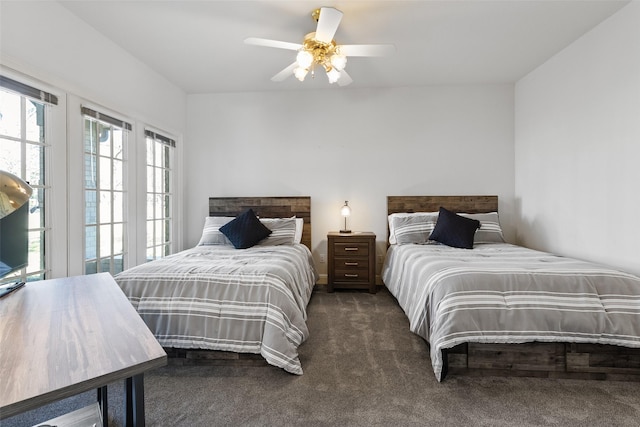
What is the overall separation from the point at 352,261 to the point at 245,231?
4.44 feet

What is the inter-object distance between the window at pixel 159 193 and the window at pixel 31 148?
48.2 inches

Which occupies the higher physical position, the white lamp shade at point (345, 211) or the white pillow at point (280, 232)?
the white lamp shade at point (345, 211)

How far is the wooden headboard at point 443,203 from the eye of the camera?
4.06m

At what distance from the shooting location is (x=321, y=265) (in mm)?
4219

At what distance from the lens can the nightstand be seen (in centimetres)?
375

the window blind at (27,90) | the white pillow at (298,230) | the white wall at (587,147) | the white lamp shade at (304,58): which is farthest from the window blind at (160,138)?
the white wall at (587,147)

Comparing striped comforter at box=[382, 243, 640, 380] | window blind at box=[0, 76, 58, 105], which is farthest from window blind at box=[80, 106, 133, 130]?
striped comforter at box=[382, 243, 640, 380]

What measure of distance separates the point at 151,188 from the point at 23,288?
2393 mm

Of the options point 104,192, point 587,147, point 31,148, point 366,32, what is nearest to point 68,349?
point 31,148

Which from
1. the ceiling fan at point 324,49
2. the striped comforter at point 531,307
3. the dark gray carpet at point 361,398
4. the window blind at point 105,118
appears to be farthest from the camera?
the window blind at point 105,118

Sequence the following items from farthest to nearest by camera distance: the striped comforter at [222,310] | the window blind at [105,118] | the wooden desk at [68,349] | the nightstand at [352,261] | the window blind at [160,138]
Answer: the nightstand at [352,261], the window blind at [160,138], the window blind at [105,118], the striped comforter at [222,310], the wooden desk at [68,349]

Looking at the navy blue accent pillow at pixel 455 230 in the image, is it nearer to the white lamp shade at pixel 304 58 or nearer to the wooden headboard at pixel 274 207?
the wooden headboard at pixel 274 207

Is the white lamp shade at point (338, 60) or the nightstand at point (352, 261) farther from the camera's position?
the nightstand at point (352, 261)

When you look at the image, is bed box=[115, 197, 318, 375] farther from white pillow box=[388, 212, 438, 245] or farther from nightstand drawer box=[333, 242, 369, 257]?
white pillow box=[388, 212, 438, 245]
